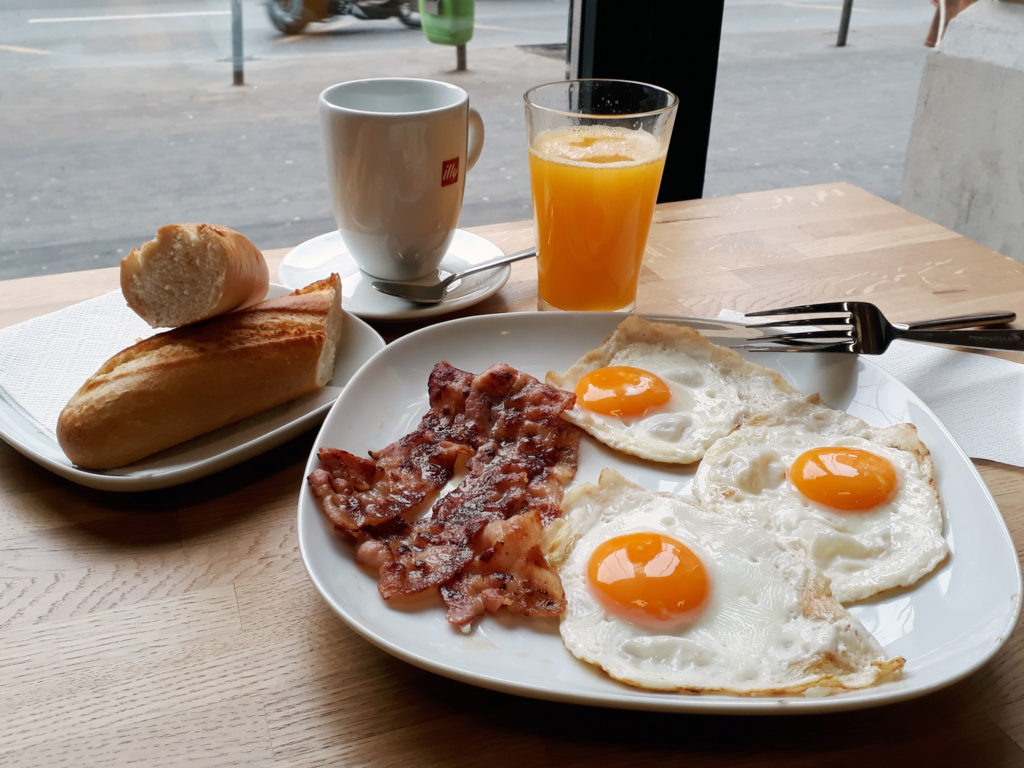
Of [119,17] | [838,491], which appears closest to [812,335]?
[838,491]

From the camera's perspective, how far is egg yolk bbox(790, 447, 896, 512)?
3.71ft

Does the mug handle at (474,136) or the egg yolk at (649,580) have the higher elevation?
the mug handle at (474,136)

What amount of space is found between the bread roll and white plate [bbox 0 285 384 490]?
0.17m

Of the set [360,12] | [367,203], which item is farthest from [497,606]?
[360,12]

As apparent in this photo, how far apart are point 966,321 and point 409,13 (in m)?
3.11

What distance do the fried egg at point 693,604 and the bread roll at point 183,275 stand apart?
0.61 metres

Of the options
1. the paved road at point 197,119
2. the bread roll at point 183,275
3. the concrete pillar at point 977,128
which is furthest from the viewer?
the paved road at point 197,119

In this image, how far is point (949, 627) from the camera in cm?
91

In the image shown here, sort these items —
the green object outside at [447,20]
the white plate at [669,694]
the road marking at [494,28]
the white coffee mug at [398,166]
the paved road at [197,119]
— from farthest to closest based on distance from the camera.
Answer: the road marking at [494,28] < the green object outside at [447,20] < the paved road at [197,119] < the white coffee mug at [398,166] < the white plate at [669,694]

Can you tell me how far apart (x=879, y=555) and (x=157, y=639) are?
860 mm

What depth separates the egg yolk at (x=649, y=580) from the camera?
960mm

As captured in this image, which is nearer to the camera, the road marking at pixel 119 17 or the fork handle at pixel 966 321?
the fork handle at pixel 966 321

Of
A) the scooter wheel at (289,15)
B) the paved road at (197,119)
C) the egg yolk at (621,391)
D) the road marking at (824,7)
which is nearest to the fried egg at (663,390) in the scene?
the egg yolk at (621,391)

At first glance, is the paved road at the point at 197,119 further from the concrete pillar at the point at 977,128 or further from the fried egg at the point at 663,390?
the fried egg at the point at 663,390
